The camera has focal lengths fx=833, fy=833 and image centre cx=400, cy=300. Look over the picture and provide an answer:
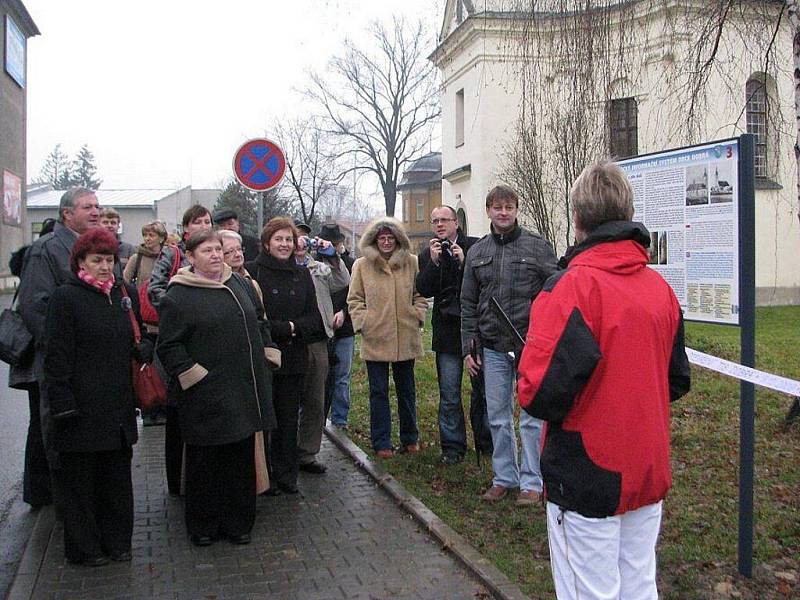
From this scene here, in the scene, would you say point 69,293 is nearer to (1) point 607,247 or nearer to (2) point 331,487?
(2) point 331,487

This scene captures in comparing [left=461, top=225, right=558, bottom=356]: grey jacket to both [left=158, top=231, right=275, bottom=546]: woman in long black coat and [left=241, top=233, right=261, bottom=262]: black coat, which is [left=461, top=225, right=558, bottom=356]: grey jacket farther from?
[left=241, top=233, right=261, bottom=262]: black coat

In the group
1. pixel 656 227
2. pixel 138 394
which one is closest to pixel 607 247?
pixel 656 227

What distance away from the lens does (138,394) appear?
5.26 meters

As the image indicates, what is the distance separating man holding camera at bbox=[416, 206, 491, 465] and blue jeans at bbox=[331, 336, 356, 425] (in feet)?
6.13

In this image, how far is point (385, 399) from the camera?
7.40m

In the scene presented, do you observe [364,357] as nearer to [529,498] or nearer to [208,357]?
[529,498]

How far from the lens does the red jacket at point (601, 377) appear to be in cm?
283

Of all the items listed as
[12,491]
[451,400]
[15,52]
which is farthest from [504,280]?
[15,52]

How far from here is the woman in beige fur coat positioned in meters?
7.27

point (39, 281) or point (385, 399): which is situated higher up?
point (39, 281)

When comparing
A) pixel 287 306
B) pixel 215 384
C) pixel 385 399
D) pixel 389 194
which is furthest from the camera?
pixel 389 194

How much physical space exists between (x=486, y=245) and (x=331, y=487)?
2334 mm

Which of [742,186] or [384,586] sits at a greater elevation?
[742,186]

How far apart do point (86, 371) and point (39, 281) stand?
3.33ft
